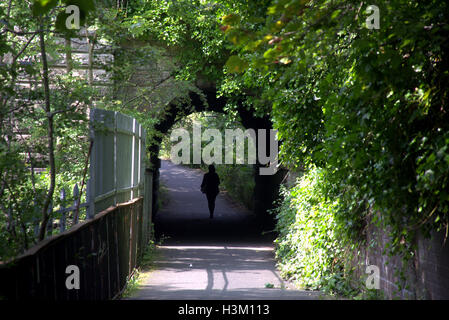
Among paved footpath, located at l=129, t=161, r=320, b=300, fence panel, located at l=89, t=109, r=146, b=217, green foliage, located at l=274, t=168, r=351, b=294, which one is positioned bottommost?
paved footpath, located at l=129, t=161, r=320, b=300

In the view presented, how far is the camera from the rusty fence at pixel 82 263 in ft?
12.3

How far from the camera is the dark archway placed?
17.5m

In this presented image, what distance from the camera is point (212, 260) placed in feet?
44.8

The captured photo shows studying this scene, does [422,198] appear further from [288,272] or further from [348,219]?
[288,272]

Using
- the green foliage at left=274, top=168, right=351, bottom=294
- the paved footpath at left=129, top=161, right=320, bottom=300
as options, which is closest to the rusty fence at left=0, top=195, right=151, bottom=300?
the paved footpath at left=129, top=161, right=320, bottom=300

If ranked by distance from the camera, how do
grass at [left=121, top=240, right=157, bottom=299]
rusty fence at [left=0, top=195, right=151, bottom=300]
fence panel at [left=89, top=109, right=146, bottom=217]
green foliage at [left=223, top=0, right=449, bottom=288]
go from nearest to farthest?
rusty fence at [left=0, top=195, right=151, bottom=300]
green foliage at [left=223, top=0, right=449, bottom=288]
fence panel at [left=89, top=109, right=146, bottom=217]
grass at [left=121, top=240, right=157, bottom=299]

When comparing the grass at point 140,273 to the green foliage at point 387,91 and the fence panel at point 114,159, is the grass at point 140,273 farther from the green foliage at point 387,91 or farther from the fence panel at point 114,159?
the green foliage at point 387,91

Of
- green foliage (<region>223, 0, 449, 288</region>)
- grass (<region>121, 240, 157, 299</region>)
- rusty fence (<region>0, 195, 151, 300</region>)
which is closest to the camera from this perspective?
rusty fence (<region>0, 195, 151, 300</region>)

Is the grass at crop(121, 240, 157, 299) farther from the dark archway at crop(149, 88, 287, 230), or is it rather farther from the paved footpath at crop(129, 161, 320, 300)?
the dark archway at crop(149, 88, 287, 230)

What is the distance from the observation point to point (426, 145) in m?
4.41

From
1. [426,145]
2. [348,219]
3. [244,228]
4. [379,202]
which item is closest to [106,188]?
[348,219]

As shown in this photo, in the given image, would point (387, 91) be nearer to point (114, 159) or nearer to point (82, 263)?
point (82, 263)

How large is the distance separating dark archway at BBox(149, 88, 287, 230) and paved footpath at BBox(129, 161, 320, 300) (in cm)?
84

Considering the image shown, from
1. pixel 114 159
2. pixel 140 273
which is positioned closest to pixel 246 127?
pixel 140 273
